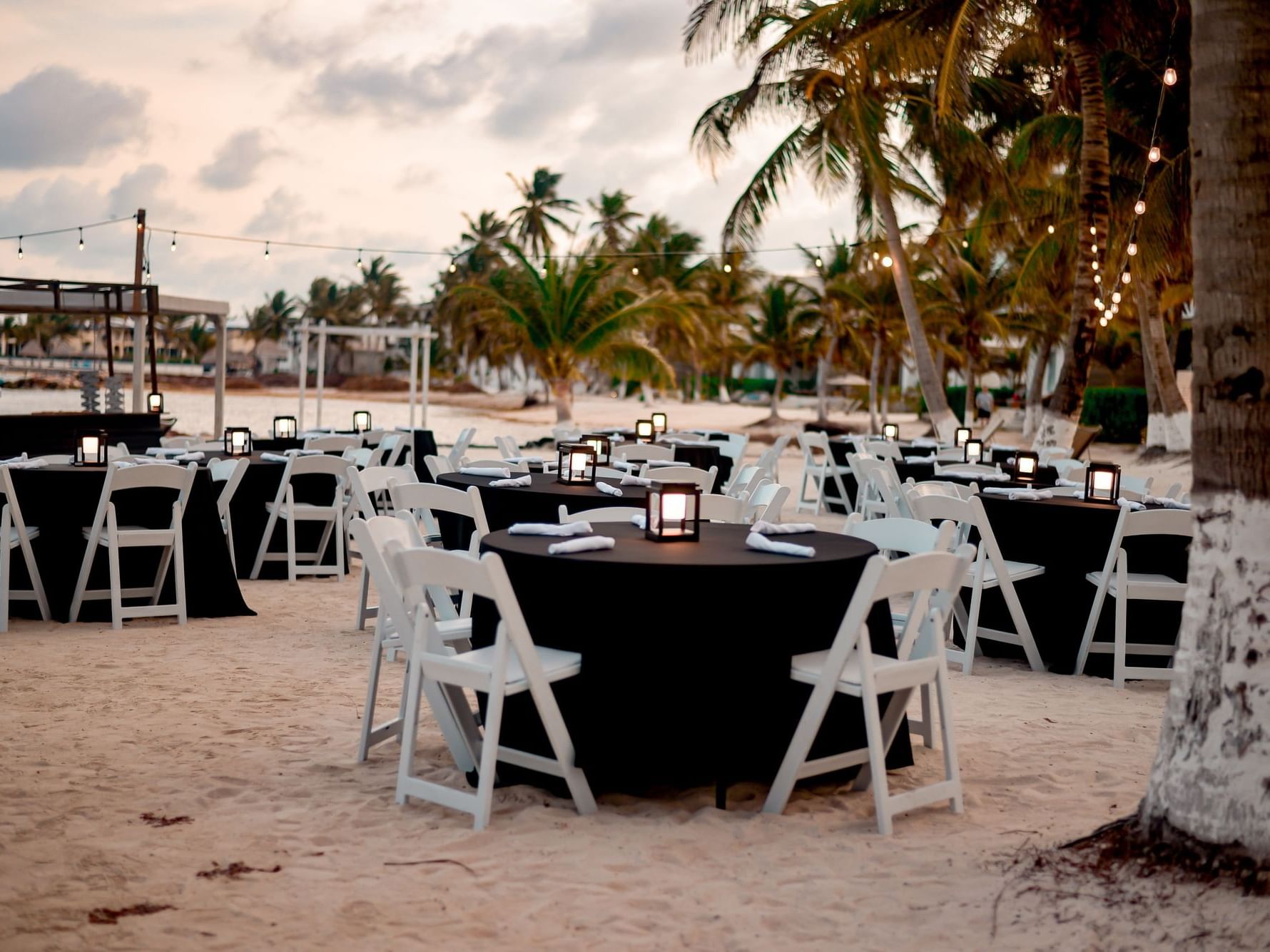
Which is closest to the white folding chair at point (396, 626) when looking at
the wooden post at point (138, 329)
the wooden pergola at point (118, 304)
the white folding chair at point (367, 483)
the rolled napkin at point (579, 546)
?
the rolled napkin at point (579, 546)

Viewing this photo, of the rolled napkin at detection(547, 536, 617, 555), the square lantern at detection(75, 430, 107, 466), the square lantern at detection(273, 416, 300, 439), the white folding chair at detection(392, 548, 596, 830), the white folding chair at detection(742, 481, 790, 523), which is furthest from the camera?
the square lantern at detection(273, 416, 300, 439)

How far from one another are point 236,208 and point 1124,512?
985 inches

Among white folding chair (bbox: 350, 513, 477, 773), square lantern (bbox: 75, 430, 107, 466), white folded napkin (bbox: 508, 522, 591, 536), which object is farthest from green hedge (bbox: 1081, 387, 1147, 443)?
white folding chair (bbox: 350, 513, 477, 773)

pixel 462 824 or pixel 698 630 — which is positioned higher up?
pixel 698 630

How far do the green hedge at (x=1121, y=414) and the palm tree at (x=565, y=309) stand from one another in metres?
9.03

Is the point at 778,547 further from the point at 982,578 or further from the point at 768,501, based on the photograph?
the point at 982,578

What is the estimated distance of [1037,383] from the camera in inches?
1033

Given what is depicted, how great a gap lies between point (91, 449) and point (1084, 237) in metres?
9.08

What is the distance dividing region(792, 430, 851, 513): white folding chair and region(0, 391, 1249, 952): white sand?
24.0 feet

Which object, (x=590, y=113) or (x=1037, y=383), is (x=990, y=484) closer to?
(x=590, y=113)

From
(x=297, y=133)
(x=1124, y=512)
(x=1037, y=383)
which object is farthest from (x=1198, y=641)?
(x=1037, y=383)

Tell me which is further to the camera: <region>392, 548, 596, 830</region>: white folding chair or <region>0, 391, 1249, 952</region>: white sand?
<region>392, 548, 596, 830</region>: white folding chair

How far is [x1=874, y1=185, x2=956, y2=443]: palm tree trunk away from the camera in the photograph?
52.5 feet

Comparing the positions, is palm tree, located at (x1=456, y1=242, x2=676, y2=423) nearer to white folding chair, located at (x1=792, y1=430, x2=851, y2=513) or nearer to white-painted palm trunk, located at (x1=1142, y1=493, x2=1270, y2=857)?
white folding chair, located at (x1=792, y1=430, x2=851, y2=513)
